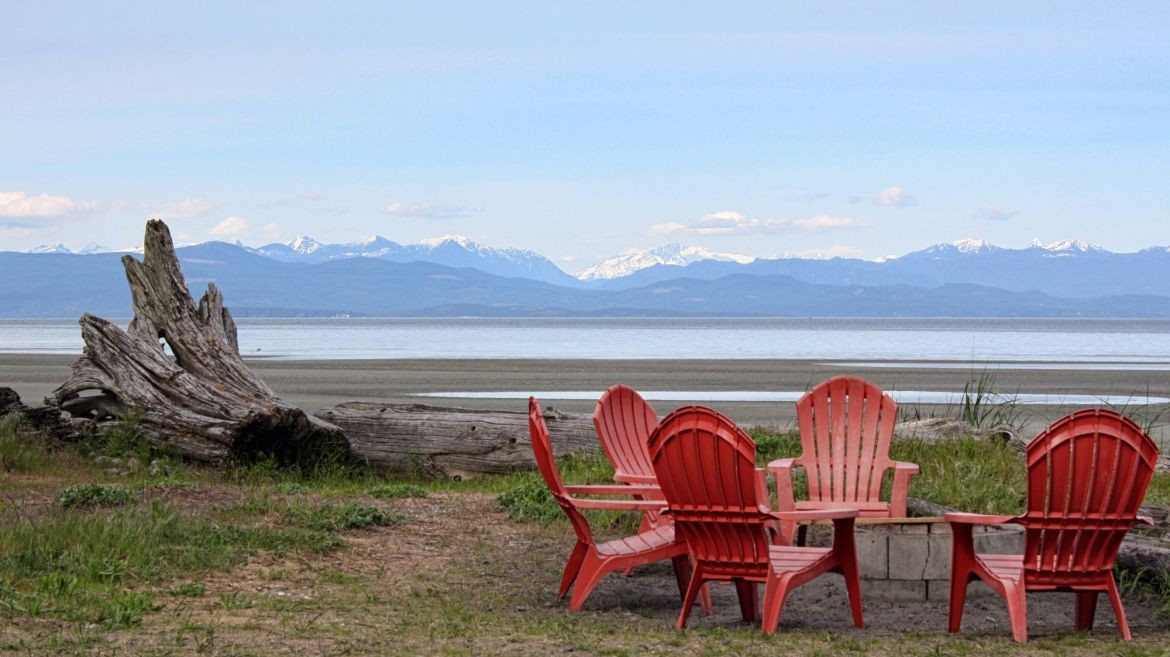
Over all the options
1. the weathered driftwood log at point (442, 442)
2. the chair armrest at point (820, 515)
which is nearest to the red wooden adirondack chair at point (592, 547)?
the chair armrest at point (820, 515)

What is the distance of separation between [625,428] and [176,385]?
558 cm

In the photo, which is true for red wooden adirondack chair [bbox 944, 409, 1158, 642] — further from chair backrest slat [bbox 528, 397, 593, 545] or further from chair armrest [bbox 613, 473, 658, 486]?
chair armrest [bbox 613, 473, 658, 486]

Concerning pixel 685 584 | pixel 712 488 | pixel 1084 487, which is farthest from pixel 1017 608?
pixel 685 584

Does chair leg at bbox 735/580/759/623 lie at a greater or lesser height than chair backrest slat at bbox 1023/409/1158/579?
lesser

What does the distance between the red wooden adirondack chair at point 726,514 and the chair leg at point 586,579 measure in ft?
2.05

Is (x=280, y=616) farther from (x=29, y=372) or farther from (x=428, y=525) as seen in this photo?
(x=29, y=372)

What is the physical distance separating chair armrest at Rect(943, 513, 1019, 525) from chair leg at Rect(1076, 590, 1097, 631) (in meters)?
0.70

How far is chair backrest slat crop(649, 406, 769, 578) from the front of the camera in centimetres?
618

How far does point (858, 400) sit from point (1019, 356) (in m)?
46.0

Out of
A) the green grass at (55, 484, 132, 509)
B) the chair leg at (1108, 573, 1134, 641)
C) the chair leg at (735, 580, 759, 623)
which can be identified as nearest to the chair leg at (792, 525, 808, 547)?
the chair leg at (735, 580, 759, 623)

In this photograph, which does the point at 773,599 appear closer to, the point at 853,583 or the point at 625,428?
the point at 853,583

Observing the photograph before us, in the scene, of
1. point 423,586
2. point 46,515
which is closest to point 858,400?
point 423,586

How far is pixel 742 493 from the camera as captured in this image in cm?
623

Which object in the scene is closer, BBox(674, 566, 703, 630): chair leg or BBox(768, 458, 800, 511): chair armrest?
BBox(674, 566, 703, 630): chair leg
